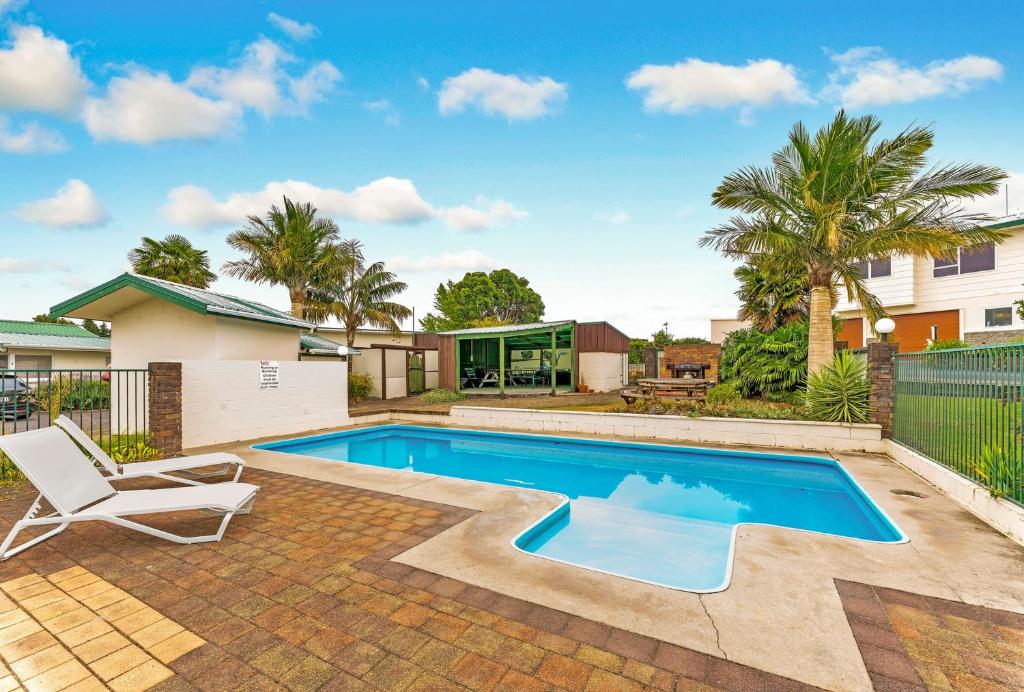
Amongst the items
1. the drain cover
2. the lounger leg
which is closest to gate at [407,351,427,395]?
the lounger leg

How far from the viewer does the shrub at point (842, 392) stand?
28.8 ft

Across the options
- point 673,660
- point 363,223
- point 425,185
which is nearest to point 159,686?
point 673,660

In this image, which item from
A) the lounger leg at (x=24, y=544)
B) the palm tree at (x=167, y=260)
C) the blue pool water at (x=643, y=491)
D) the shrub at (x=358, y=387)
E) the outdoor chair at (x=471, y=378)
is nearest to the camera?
the lounger leg at (x=24, y=544)

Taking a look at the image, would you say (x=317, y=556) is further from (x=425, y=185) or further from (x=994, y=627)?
(x=425, y=185)

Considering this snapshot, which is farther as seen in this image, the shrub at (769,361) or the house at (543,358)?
the house at (543,358)

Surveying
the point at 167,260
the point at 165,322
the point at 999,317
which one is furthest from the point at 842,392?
the point at 167,260

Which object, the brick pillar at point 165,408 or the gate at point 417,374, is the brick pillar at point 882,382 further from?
the gate at point 417,374

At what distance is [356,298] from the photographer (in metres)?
20.5

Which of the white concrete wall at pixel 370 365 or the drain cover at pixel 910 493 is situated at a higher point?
the white concrete wall at pixel 370 365

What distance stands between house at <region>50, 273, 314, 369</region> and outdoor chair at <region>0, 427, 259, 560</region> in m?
5.42

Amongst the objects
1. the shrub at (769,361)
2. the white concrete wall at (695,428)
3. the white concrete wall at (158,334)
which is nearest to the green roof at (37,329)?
the white concrete wall at (158,334)

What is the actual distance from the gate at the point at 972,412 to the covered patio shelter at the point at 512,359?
11078 mm

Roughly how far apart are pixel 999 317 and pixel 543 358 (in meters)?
17.3

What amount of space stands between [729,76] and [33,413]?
2276cm
